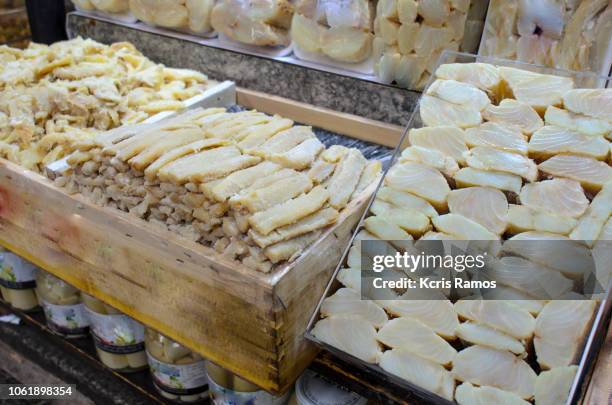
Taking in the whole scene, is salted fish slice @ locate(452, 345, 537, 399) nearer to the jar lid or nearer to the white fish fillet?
the white fish fillet

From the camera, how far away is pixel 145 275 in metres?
1.49

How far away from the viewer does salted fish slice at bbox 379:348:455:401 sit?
1.07 metres

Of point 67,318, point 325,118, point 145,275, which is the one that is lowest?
point 67,318

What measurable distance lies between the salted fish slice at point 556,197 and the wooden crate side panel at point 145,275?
608 millimetres

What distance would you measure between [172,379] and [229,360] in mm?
425

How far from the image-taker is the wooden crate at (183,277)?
49.6 inches

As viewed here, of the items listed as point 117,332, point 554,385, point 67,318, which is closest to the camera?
point 554,385

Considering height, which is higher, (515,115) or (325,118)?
(515,115)

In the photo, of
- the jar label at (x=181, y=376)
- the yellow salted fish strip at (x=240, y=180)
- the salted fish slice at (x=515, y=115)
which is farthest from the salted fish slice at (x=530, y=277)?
the jar label at (x=181, y=376)

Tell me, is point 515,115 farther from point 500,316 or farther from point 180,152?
point 180,152

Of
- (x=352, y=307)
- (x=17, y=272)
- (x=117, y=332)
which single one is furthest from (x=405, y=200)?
(x=17, y=272)

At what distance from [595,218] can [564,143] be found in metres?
0.20

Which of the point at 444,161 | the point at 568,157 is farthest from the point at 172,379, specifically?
the point at 568,157

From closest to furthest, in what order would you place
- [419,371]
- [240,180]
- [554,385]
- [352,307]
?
1. [554,385]
2. [419,371]
3. [352,307]
4. [240,180]
